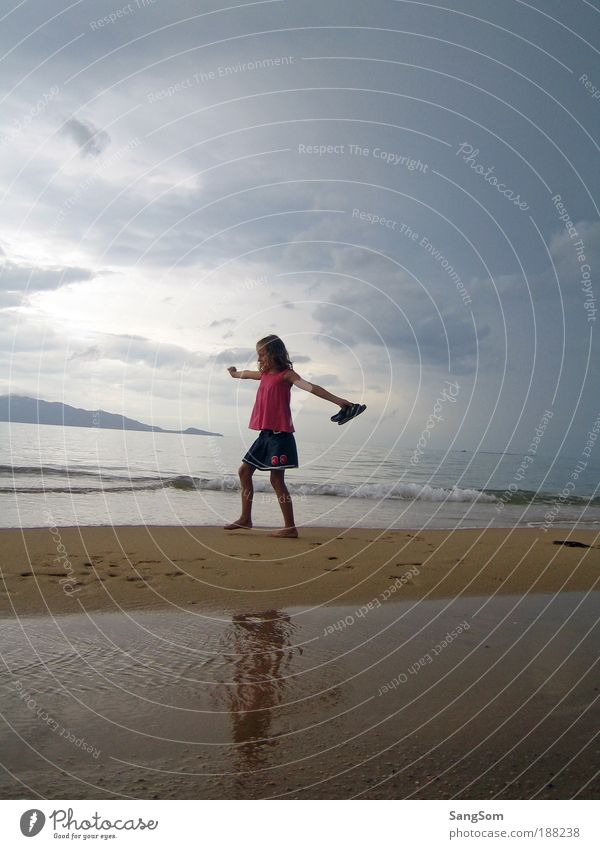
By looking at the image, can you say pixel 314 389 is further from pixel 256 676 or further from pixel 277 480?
pixel 256 676

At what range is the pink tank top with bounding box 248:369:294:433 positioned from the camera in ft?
29.0

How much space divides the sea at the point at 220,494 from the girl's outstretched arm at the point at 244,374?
3.36ft

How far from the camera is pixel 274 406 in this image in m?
8.90

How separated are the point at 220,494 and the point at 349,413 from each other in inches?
287

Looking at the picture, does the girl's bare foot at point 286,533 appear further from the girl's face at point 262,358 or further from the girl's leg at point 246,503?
the girl's face at point 262,358

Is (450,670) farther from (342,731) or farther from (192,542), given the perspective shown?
(192,542)

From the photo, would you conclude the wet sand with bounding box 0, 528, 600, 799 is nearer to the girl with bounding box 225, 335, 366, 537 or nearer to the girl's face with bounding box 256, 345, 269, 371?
the girl with bounding box 225, 335, 366, 537

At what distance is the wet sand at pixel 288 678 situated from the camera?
101 inches

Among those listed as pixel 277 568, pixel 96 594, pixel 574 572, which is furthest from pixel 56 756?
pixel 574 572

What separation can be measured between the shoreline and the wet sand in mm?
34

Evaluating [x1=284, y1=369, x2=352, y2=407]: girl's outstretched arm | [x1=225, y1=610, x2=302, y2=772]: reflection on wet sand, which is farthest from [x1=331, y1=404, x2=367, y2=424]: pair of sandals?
[x1=225, y1=610, x2=302, y2=772]: reflection on wet sand

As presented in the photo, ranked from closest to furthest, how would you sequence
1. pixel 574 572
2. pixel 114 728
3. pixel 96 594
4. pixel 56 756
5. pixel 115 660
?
pixel 56 756, pixel 114 728, pixel 115 660, pixel 96 594, pixel 574 572
